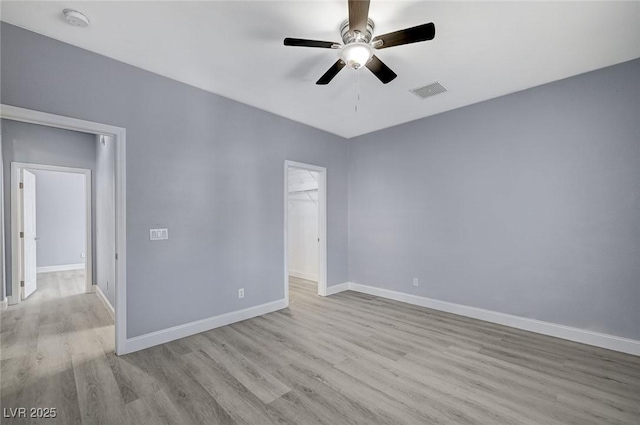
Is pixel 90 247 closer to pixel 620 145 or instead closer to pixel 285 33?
pixel 285 33

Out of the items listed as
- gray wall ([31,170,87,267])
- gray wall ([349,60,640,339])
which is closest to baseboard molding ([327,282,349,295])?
gray wall ([349,60,640,339])

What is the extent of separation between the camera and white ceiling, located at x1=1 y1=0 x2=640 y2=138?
2004mm

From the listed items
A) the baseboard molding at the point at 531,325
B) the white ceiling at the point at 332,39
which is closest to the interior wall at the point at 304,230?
the baseboard molding at the point at 531,325

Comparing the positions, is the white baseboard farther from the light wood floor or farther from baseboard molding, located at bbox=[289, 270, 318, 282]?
baseboard molding, located at bbox=[289, 270, 318, 282]

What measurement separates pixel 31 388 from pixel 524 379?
3961 millimetres

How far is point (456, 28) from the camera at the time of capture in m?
2.20

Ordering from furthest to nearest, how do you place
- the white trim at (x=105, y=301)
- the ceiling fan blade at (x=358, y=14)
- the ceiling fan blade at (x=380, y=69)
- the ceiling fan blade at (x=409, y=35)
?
the white trim at (x=105, y=301) < the ceiling fan blade at (x=380, y=69) < the ceiling fan blade at (x=409, y=35) < the ceiling fan blade at (x=358, y=14)

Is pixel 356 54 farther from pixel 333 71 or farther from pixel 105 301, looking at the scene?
pixel 105 301

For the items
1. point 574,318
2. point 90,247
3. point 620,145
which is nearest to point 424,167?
point 620,145

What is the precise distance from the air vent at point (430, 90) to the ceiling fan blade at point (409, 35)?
139cm

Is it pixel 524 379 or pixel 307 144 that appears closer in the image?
pixel 524 379

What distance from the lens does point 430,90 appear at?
3260mm

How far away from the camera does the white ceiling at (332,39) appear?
2.00m

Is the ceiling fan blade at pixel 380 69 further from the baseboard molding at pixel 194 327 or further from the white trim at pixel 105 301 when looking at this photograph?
the white trim at pixel 105 301
